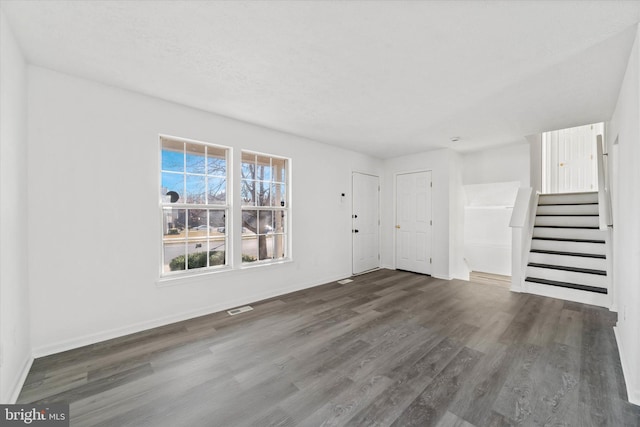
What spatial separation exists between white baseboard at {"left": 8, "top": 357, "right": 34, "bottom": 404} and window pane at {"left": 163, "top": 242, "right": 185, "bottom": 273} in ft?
4.09

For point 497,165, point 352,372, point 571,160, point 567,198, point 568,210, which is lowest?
point 352,372

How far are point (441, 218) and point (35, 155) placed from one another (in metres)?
5.81

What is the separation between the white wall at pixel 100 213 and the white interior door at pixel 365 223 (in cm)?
271

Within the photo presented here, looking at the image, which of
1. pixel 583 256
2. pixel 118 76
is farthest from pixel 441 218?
pixel 118 76

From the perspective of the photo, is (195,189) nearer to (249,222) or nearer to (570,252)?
(249,222)

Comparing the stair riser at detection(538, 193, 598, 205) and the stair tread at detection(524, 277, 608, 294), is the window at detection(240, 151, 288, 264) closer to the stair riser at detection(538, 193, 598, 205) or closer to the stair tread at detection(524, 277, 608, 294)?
the stair tread at detection(524, 277, 608, 294)

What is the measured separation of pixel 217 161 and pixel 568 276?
549 cm

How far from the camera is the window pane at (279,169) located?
14.0 feet

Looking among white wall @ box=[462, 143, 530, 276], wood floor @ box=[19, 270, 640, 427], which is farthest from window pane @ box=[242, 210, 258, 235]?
white wall @ box=[462, 143, 530, 276]

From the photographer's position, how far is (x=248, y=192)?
3932 millimetres

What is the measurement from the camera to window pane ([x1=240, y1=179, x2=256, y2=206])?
3.87m

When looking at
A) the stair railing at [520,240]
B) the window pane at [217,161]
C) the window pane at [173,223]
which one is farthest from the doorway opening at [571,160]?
the window pane at [173,223]

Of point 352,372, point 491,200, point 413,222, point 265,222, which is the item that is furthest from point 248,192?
point 491,200

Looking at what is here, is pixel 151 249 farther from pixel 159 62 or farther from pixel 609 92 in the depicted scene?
pixel 609 92
